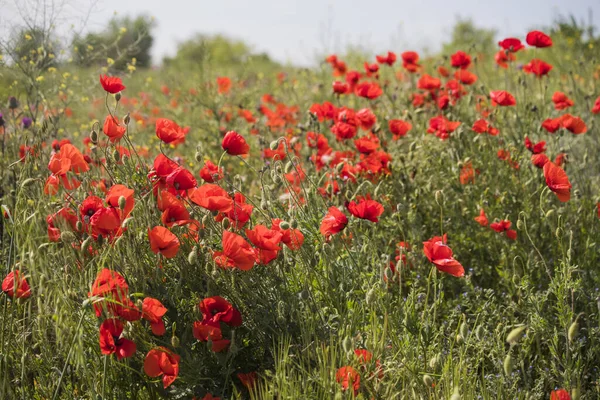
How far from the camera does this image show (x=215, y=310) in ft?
6.38

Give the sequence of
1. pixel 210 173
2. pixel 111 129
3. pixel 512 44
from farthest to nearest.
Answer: pixel 512 44 → pixel 210 173 → pixel 111 129

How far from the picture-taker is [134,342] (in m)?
1.93

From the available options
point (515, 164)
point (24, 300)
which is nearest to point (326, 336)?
point (24, 300)

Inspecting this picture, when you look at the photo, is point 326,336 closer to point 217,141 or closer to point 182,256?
point 182,256

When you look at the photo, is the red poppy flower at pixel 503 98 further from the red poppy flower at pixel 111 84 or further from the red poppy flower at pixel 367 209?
the red poppy flower at pixel 111 84

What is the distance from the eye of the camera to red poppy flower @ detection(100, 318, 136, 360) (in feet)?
5.73

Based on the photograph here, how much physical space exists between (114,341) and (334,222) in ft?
2.53

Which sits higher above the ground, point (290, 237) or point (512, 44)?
point (512, 44)

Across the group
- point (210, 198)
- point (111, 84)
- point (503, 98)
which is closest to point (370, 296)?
point (210, 198)

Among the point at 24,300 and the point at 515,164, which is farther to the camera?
the point at 515,164

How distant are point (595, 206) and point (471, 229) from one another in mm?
661

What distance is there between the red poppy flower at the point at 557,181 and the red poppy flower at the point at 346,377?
1060mm

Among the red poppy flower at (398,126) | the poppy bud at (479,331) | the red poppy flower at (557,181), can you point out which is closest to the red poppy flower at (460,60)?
the red poppy flower at (398,126)

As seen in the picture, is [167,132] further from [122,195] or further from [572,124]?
[572,124]
